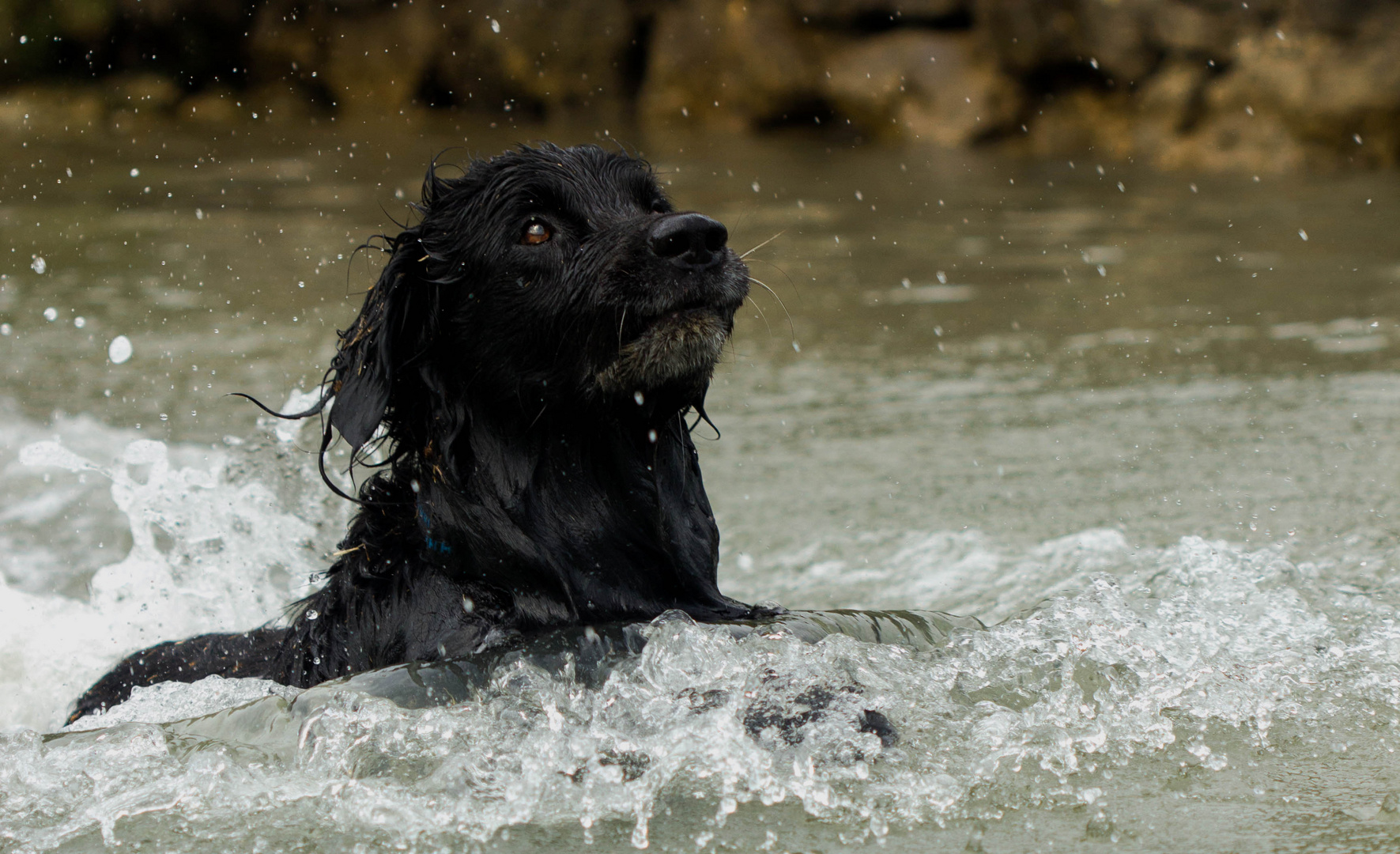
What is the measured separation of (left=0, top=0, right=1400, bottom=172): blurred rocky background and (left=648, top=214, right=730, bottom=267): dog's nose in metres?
12.6

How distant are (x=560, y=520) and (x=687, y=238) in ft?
2.67

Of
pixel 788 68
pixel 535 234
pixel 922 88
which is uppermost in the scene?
pixel 788 68

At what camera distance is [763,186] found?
14.8 metres

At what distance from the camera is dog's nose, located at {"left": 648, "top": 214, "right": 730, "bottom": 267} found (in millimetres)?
3459

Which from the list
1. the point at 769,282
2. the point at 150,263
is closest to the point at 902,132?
the point at 769,282

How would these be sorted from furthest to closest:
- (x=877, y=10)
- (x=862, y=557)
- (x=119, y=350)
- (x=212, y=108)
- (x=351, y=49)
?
(x=351, y=49), (x=212, y=108), (x=877, y=10), (x=119, y=350), (x=862, y=557)

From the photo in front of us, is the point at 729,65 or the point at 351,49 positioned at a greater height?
the point at 351,49

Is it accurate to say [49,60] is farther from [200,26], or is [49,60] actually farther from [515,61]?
[515,61]

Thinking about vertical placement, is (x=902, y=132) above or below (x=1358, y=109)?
above

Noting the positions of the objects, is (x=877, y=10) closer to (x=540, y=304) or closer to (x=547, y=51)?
(x=547, y=51)

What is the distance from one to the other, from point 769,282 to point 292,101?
14.3 metres

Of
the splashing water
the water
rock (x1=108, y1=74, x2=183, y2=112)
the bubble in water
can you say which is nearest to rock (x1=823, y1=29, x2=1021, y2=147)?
the water

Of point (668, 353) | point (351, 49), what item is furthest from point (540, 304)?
point (351, 49)

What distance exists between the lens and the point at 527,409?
12.0ft
